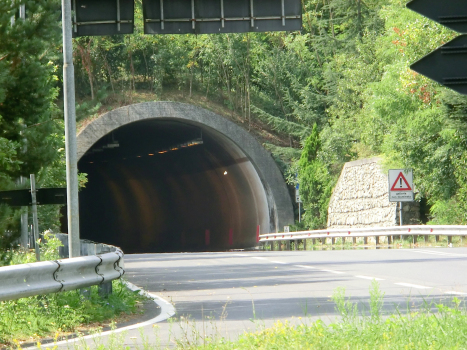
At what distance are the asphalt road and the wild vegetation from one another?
20.0 feet

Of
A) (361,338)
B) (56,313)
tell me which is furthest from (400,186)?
(361,338)

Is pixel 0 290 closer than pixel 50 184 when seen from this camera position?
Yes

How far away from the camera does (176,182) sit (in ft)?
161

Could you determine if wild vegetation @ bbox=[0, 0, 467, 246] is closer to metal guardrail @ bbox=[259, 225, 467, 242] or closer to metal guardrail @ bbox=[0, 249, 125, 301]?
metal guardrail @ bbox=[259, 225, 467, 242]

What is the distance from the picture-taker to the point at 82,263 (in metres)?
9.66

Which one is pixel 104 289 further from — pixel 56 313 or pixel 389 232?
pixel 389 232

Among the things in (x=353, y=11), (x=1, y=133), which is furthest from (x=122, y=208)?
(x=1, y=133)

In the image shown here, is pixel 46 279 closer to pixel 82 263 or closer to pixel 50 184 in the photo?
pixel 82 263

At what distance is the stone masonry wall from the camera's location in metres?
30.9

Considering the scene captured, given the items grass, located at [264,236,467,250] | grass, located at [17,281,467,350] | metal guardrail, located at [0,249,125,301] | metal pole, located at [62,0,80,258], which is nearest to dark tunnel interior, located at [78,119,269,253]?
grass, located at [264,236,467,250]

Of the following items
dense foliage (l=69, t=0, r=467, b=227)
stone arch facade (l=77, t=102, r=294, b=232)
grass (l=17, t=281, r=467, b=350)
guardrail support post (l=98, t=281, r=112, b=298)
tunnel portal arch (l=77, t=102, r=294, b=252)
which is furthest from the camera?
dense foliage (l=69, t=0, r=467, b=227)

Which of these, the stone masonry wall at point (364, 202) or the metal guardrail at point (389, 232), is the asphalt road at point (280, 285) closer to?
the metal guardrail at point (389, 232)

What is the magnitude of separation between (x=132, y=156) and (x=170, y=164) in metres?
2.67

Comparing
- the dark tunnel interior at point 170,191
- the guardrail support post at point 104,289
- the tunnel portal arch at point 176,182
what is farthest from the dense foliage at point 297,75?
the guardrail support post at point 104,289
